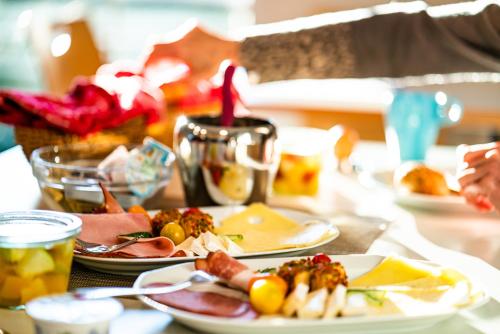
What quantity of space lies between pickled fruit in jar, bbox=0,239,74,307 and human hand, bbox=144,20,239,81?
1112 mm

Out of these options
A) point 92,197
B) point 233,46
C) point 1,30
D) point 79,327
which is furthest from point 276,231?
point 1,30

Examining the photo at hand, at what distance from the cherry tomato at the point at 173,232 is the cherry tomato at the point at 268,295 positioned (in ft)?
0.83

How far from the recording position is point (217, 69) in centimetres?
192

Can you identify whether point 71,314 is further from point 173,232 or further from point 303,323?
point 173,232

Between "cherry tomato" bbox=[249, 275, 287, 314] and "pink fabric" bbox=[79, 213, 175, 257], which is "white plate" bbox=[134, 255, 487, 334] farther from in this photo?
"pink fabric" bbox=[79, 213, 175, 257]

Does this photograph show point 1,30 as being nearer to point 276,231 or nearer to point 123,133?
point 123,133

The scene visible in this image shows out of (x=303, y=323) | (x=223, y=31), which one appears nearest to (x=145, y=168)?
(x=303, y=323)

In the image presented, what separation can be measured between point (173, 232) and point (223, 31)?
16.6 ft

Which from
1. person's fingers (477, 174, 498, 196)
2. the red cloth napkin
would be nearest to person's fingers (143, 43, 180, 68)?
the red cloth napkin

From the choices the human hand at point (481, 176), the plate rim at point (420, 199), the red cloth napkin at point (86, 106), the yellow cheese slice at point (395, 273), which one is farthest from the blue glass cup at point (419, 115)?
the yellow cheese slice at point (395, 273)

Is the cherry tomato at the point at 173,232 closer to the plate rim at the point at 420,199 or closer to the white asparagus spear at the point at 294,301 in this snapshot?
the white asparagus spear at the point at 294,301

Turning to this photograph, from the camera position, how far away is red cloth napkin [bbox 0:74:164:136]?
1476mm

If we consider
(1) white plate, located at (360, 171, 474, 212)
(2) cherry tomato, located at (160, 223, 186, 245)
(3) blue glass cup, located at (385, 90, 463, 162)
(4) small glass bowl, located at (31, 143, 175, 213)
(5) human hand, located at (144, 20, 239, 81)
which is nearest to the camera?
(2) cherry tomato, located at (160, 223, 186, 245)

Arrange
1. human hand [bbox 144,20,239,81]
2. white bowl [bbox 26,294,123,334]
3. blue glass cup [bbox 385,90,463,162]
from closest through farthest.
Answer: white bowl [bbox 26,294,123,334], blue glass cup [bbox 385,90,463,162], human hand [bbox 144,20,239,81]
